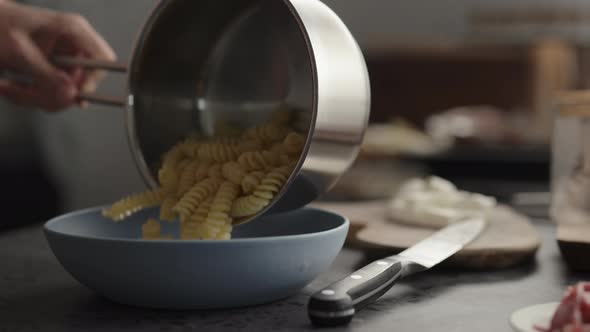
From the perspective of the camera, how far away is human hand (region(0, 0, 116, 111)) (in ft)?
4.08

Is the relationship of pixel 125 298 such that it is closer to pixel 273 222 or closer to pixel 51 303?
pixel 51 303

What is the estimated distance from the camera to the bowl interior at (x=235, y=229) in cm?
91

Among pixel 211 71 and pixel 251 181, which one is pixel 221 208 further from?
pixel 211 71

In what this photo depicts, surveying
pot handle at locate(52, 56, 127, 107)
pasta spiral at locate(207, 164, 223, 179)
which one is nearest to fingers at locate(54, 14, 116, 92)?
pot handle at locate(52, 56, 127, 107)

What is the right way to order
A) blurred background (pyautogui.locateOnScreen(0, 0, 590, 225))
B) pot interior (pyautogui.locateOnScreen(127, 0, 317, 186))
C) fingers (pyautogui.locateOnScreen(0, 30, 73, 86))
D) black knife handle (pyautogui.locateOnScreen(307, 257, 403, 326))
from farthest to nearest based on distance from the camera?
blurred background (pyautogui.locateOnScreen(0, 0, 590, 225)) < fingers (pyautogui.locateOnScreen(0, 30, 73, 86)) < pot interior (pyautogui.locateOnScreen(127, 0, 317, 186)) < black knife handle (pyautogui.locateOnScreen(307, 257, 403, 326))

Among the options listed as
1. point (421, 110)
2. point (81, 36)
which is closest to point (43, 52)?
point (81, 36)

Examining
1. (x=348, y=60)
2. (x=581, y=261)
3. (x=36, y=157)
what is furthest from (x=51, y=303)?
(x=36, y=157)

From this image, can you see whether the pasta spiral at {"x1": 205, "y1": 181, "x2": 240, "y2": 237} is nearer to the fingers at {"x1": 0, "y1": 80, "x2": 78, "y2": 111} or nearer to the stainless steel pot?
the stainless steel pot

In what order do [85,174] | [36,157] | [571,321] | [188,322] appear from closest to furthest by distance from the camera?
1. [571,321]
2. [188,322]
3. [36,157]
4. [85,174]

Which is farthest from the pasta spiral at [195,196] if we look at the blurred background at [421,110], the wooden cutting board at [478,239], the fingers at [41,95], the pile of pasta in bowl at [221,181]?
the blurred background at [421,110]

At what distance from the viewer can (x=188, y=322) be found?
2.38 feet

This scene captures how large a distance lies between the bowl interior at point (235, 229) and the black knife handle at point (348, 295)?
124 millimetres

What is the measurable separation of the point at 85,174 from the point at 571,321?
220 centimetres

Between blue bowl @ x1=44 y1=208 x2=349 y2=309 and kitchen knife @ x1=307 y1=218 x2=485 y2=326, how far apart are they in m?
0.06
